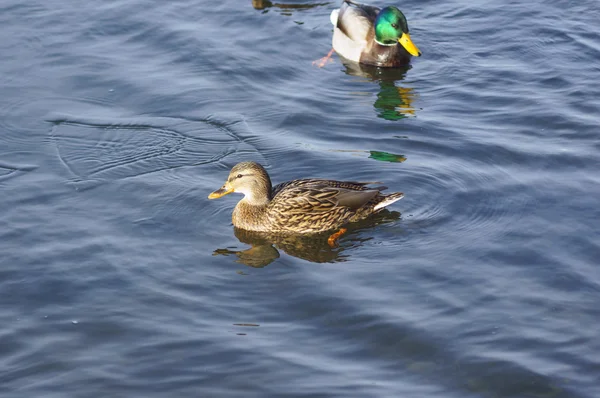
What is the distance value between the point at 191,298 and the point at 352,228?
2058 millimetres

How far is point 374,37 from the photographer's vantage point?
1462cm

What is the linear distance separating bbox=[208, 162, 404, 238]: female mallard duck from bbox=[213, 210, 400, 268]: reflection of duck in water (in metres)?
0.07

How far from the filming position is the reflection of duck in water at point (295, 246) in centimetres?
889

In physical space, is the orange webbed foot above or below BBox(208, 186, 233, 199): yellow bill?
below

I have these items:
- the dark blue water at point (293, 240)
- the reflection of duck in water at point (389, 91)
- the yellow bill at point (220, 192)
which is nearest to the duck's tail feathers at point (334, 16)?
A: the dark blue water at point (293, 240)

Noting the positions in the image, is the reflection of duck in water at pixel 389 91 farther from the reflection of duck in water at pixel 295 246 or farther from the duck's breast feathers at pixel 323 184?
the reflection of duck in water at pixel 295 246

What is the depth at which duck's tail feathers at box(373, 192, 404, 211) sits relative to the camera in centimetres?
938

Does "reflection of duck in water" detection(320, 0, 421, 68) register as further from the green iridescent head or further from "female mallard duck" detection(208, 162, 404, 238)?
"female mallard duck" detection(208, 162, 404, 238)

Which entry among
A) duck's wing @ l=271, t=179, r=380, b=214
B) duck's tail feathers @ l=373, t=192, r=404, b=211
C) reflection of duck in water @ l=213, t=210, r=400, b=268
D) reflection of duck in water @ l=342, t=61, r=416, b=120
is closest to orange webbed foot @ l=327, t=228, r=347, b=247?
reflection of duck in water @ l=213, t=210, r=400, b=268

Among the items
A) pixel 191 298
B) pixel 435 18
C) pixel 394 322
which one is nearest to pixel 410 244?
pixel 394 322

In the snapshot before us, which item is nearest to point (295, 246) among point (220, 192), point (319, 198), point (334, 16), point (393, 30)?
point (319, 198)

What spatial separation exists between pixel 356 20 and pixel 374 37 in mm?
436

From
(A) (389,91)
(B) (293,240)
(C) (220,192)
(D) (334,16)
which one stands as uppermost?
(D) (334,16)

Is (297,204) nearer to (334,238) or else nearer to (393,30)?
(334,238)
